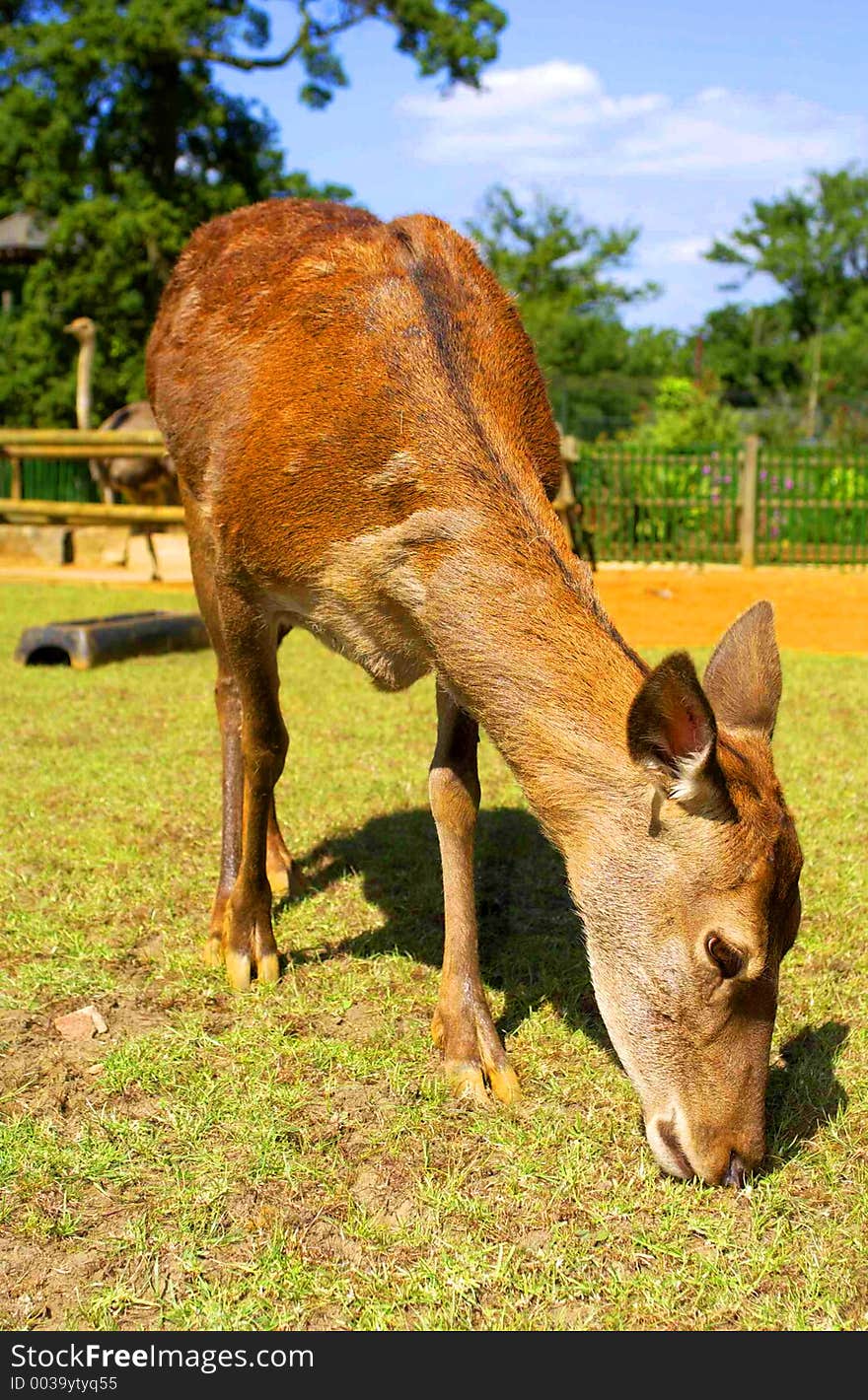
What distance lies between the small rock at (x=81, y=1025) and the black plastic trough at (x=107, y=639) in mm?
5673

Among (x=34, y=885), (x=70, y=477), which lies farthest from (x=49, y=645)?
(x=70, y=477)

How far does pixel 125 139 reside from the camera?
86.9ft

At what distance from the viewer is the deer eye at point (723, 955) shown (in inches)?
102

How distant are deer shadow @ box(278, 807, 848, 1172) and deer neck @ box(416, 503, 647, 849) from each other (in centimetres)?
96

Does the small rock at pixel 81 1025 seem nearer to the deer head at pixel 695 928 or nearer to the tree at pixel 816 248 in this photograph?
the deer head at pixel 695 928

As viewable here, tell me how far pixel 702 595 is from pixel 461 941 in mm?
12523

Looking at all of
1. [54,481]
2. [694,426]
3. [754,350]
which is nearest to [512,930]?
[54,481]

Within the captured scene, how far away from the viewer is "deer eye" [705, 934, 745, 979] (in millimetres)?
2598

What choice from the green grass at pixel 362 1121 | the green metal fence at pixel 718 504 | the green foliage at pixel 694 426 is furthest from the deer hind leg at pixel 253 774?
the green foliage at pixel 694 426

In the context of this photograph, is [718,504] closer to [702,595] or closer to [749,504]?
[749,504]

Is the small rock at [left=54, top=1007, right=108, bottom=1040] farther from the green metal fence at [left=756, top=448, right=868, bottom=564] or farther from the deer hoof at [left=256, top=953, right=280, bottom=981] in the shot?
the green metal fence at [left=756, top=448, right=868, bottom=564]

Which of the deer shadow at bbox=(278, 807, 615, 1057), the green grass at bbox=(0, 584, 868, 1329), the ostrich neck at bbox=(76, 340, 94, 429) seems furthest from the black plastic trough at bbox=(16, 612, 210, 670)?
the ostrich neck at bbox=(76, 340, 94, 429)

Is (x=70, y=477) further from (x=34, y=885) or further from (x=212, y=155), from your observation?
(x=34, y=885)

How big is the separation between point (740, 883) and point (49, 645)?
7.46 m
